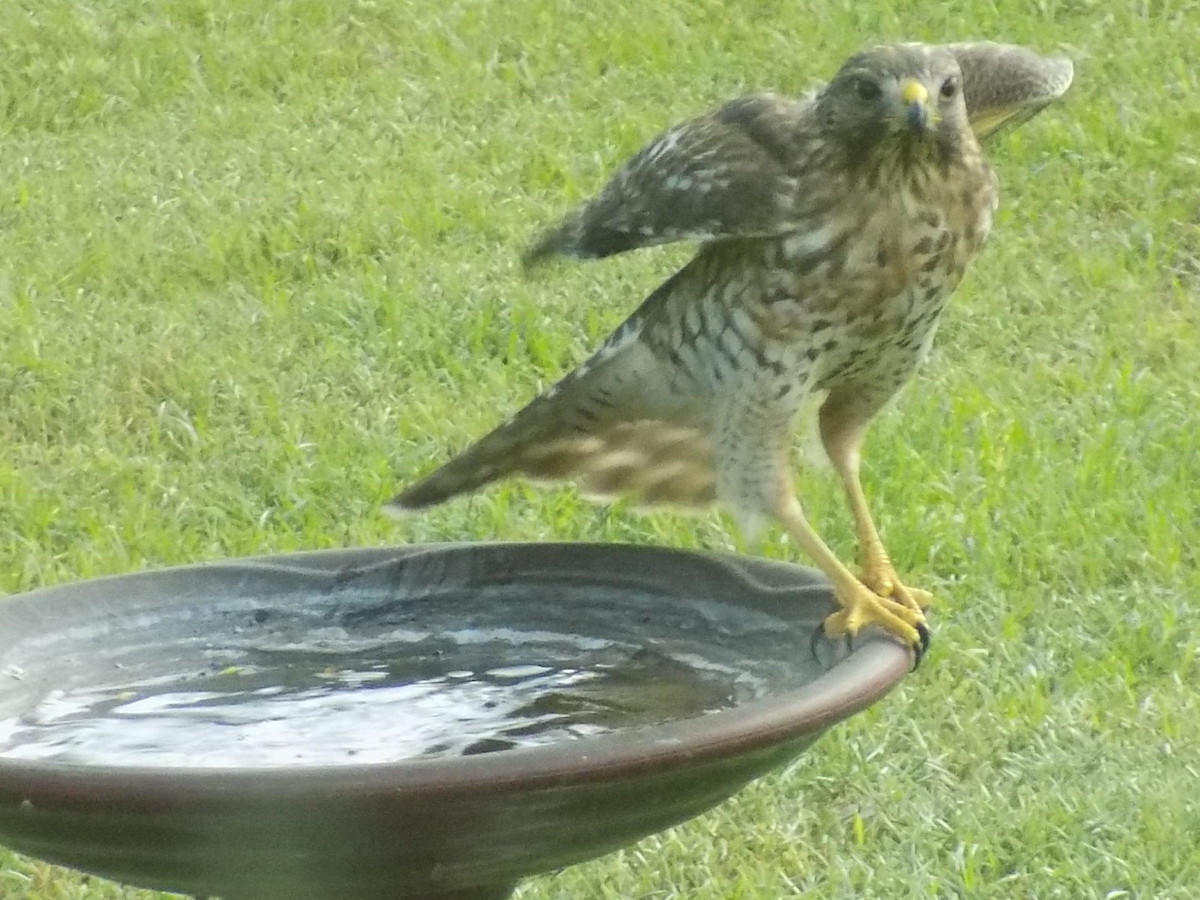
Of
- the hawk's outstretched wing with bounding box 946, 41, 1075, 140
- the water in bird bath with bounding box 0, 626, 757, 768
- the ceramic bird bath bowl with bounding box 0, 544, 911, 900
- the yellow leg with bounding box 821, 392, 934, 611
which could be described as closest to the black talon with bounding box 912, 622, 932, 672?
the yellow leg with bounding box 821, 392, 934, 611

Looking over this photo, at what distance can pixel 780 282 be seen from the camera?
379cm

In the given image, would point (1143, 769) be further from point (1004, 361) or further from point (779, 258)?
point (1004, 361)

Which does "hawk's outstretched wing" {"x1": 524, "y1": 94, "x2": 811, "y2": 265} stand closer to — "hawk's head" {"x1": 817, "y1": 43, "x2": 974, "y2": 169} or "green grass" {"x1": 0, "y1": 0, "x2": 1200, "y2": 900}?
"hawk's head" {"x1": 817, "y1": 43, "x2": 974, "y2": 169}

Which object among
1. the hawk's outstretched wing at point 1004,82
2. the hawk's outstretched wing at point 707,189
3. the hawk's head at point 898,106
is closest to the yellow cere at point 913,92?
the hawk's head at point 898,106

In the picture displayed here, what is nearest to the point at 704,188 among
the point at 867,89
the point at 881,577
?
the point at 867,89

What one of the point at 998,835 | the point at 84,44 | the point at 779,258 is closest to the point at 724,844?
the point at 998,835

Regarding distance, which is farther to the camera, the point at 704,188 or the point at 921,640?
the point at 704,188

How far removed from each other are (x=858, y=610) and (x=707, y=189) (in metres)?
0.85

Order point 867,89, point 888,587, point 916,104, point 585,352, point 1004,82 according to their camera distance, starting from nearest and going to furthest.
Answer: point 916,104
point 867,89
point 888,587
point 1004,82
point 585,352

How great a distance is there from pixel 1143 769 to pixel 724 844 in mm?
970

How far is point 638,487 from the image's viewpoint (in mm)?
4320

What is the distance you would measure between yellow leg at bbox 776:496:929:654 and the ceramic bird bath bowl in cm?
5

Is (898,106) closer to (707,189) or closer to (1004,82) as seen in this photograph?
(707,189)

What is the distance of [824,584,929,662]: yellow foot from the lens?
11.1 feet
